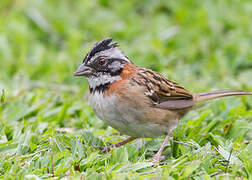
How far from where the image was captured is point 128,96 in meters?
4.77

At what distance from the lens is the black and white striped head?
494 centimetres

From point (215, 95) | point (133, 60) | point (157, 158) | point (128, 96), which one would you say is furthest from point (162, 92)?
point (133, 60)

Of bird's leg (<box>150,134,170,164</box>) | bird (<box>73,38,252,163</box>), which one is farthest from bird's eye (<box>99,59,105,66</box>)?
bird's leg (<box>150,134,170,164</box>)

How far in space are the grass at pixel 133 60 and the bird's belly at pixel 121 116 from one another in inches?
8.6

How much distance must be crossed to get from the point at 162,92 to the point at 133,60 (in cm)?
299

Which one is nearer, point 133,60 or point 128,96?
point 128,96

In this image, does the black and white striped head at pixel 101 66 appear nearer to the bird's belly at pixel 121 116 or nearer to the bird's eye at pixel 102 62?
the bird's eye at pixel 102 62

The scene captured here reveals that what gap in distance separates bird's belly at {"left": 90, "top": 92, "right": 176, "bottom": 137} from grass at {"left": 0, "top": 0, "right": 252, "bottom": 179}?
0.22 m

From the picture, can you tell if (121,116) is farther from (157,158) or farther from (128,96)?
(157,158)

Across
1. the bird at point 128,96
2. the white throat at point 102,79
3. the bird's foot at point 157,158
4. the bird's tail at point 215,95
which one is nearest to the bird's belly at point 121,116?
the bird at point 128,96

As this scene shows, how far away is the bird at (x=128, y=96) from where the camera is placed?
4703mm

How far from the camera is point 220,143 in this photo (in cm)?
470

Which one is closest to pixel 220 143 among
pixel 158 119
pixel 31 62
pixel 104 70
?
pixel 158 119

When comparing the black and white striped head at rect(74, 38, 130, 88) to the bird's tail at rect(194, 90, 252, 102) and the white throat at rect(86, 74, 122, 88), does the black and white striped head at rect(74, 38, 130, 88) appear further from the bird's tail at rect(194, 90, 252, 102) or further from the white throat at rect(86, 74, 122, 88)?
the bird's tail at rect(194, 90, 252, 102)
